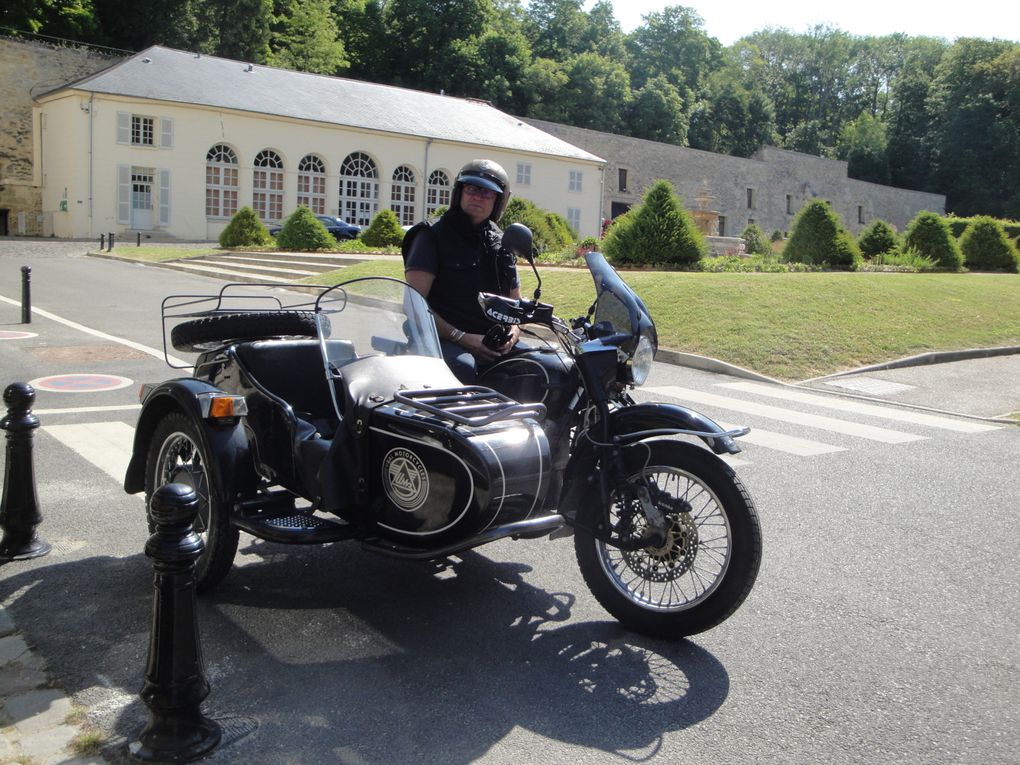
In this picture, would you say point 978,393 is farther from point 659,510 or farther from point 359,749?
point 359,749

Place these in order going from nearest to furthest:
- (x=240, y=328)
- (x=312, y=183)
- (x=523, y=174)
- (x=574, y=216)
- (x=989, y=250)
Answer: (x=240, y=328) → (x=989, y=250) → (x=312, y=183) → (x=523, y=174) → (x=574, y=216)

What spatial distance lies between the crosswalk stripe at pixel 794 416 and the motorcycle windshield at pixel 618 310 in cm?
500

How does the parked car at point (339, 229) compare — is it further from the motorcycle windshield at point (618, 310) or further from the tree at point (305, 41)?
the motorcycle windshield at point (618, 310)

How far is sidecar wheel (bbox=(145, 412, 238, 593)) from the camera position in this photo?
4.17 metres

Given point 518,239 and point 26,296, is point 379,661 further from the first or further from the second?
point 26,296

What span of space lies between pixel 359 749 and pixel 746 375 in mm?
10096

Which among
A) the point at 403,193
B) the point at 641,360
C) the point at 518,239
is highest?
the point at 403,193

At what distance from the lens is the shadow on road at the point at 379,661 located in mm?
3158

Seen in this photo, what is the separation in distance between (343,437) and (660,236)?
710 inches

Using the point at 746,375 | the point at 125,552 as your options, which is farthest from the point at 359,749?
the point at 746,375

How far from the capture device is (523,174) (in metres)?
51.0

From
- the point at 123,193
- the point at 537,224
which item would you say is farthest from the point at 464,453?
the point at 123,193

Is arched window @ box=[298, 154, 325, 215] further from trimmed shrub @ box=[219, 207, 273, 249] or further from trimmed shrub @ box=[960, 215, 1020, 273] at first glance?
trimmed shrub @ box=[960, 215, 1020, 273]

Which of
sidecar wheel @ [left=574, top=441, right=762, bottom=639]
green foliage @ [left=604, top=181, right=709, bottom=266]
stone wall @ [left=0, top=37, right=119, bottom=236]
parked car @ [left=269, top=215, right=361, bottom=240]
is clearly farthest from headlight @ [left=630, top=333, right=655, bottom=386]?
stone wall @ [left=0, top=37, right=119, bottom=236]
